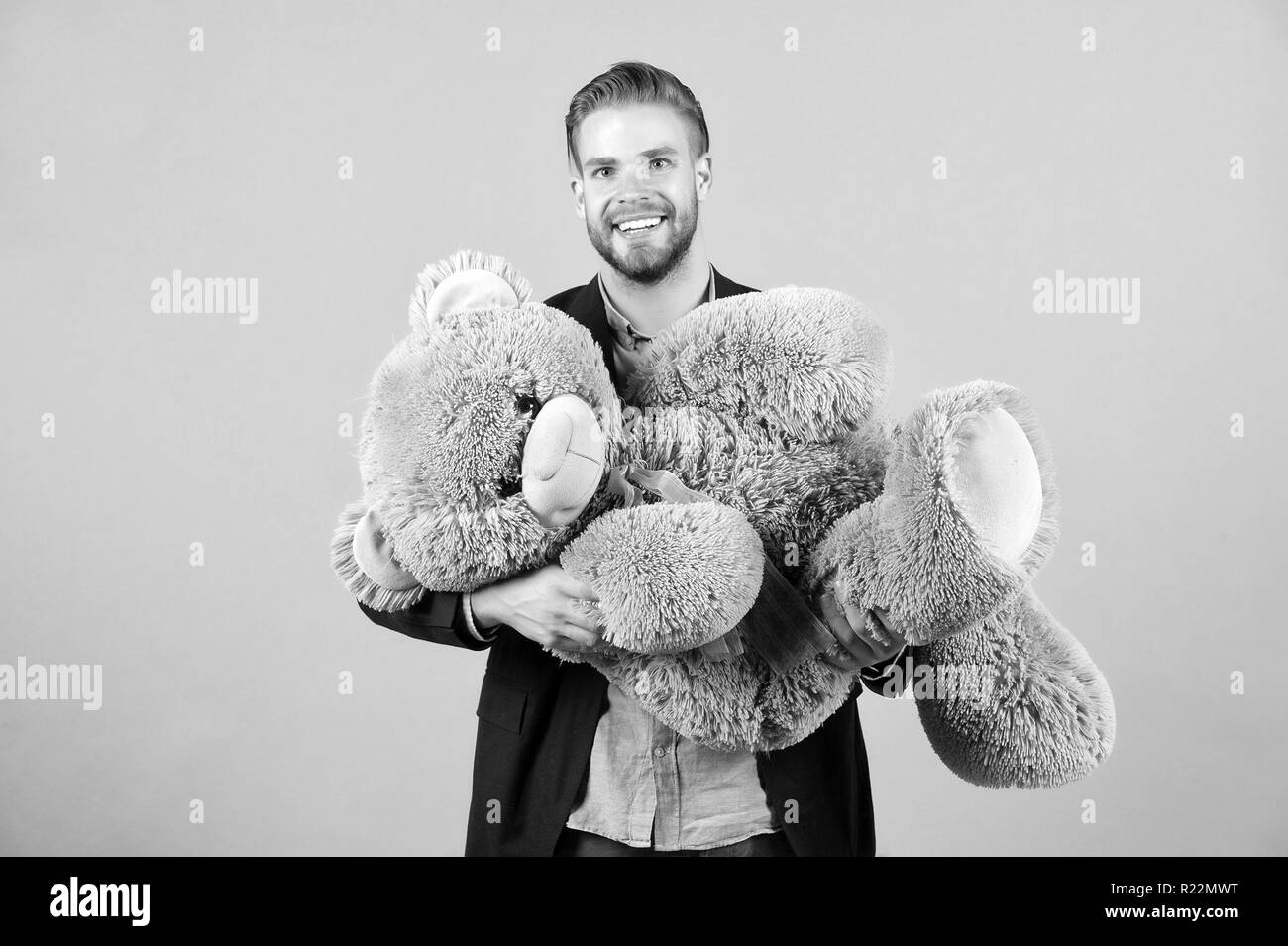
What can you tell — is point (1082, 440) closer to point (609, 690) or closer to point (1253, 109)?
point (1253, 109)

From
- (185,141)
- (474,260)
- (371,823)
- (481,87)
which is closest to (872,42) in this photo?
(481,87)

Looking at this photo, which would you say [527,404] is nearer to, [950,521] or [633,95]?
[950,521]

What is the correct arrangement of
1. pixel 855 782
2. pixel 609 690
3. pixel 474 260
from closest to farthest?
pixel 474 260 < pixel 609 690 < pixel 855 782

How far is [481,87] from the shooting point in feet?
8.34

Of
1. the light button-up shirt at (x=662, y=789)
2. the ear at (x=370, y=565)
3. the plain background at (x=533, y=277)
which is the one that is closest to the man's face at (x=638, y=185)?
the light button-up shirt at (x=662, y=789)

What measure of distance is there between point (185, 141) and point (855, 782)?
1.94 m

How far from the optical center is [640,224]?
4.75 ft

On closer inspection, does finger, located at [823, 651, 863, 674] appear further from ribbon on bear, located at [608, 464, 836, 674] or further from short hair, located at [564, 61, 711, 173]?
short hair, located at [564, 61, 711, 173]

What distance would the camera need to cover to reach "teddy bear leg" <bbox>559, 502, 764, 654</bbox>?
1044 millimetres

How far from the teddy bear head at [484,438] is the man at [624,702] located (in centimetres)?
7

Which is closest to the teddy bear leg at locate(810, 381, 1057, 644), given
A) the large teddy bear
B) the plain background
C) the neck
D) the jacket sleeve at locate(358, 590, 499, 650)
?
the large teddy bear

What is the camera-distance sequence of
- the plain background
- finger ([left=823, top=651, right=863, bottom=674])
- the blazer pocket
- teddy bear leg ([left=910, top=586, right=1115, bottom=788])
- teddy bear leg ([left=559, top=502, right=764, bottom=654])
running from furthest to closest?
the plain background → the blazer pocket → teddy bear leg ([left=910, top=586, right=1115, bottom=788]) → finger ([left=823, top=651, right=863, bottom=674]) → teddy bear leg ([left=559, top=502, right=764, bottom=654])

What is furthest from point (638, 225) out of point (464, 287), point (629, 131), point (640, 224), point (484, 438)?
point (484, 438)

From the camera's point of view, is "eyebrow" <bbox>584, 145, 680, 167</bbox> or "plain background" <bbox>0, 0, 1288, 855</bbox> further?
"plain background" <bbox>0, 0, 1288, 855</bbox>
